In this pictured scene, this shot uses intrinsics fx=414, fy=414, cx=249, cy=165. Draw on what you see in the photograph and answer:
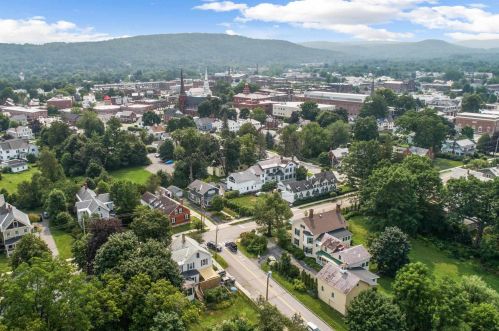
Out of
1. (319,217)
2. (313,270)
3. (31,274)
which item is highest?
(31,274)

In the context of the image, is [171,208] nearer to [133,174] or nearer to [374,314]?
[133,174]

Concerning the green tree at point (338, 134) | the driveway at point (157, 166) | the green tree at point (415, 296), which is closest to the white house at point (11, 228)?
the driveway at point (157, 166)

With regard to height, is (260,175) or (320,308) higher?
(260,175)

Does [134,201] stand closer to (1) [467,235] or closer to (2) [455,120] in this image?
(1) [467,235]

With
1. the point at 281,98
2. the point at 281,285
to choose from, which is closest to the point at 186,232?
the point at 281,285

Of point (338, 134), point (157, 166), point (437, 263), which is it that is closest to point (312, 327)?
point (437, 263)

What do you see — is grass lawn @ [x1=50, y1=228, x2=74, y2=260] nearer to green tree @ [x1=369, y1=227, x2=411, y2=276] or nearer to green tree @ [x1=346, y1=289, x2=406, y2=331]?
green tree @ [x1=346, y1=289, x2=406, y2=331]

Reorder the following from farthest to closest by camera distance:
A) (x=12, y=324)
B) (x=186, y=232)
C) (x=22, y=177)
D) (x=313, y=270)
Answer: (x=22, y=177)
(x=186, y=232)
(x=313, y=270)
(x=12, y=324)
